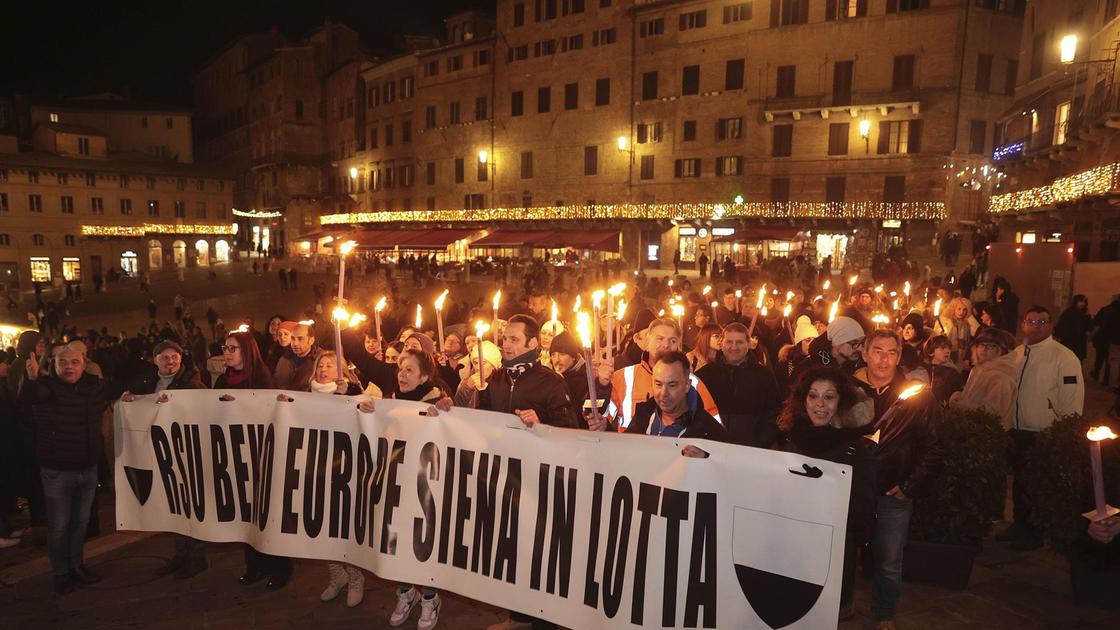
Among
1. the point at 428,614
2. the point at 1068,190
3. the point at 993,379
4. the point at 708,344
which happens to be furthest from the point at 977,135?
the point at 428,614

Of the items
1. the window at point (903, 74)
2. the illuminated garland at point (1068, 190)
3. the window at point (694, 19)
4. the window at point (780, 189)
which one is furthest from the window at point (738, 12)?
the illuminated garland at point (1068, 190)

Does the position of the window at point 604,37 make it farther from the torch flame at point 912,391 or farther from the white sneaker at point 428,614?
the white sneaker at point 428,614

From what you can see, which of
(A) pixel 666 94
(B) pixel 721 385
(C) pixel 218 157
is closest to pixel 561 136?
(A) pixel 666 94

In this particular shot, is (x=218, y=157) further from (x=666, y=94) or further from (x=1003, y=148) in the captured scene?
(x=1003, y=148)

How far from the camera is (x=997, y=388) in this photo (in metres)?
5.95

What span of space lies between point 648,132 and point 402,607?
39.1m

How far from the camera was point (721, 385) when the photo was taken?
5.74m

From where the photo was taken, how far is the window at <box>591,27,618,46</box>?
42.0 metres

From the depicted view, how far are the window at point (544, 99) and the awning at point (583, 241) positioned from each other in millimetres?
9399

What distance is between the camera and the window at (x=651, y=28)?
39.9 meters

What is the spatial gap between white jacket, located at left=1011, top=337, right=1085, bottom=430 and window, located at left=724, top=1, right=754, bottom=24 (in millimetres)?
35276

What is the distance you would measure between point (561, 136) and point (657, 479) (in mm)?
42855

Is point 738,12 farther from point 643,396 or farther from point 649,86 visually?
point 643,396

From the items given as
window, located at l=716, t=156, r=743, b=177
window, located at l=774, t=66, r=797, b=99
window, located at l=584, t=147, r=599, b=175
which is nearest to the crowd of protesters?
window, located at l=774, t=66, r=797, b=99
